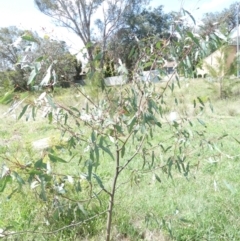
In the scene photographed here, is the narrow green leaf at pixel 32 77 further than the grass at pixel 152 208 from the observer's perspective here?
No

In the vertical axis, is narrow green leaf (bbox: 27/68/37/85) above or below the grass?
above

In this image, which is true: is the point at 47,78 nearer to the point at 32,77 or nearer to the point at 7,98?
the point at 32,77

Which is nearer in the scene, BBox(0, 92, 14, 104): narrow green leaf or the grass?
BBox(0, 92, 14, 104): narrow green leaf

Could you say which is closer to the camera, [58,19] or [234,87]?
[234,87]

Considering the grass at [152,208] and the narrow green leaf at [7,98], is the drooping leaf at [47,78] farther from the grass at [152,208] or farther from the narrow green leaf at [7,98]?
the grass at [152,208]

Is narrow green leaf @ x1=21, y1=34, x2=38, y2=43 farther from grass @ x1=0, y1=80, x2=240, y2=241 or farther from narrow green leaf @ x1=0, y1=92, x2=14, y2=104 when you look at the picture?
grass @ x1=0, y1=80, x2=240, y2=241

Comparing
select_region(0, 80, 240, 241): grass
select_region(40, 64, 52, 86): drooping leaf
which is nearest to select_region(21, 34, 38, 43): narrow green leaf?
select_region(40, 64, 52, 86): drooping leaf

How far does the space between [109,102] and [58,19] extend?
19806 mm

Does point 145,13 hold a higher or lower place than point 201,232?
higher

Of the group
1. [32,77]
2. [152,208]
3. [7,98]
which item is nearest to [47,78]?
[32,77]

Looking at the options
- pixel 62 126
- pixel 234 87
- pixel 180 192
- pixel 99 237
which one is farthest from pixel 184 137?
pixel 234 87

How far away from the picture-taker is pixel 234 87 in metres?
10.6

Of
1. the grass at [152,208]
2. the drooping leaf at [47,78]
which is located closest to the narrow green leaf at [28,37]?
the drooping leaf at [47,78]

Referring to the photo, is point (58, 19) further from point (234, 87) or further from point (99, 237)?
point (99, 237)
